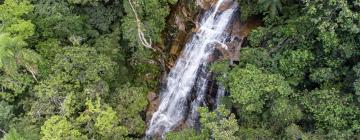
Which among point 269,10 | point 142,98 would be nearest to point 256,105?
point 269,10

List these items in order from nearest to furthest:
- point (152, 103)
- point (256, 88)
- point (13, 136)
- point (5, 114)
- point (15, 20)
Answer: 1. point (13, 136)
2. point (256, 88)
3. point (5, 114)
4. point (15, 20)
5. point (152, 103)

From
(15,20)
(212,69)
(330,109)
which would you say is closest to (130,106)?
(212,69)

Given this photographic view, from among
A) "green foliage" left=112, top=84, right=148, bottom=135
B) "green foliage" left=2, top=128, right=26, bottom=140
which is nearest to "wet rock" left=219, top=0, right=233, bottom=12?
"green foliage" left=112, top=84, right=148, bottom=135

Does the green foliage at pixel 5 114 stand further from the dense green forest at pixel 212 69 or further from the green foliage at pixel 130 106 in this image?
the green foliage at pixel 130 106

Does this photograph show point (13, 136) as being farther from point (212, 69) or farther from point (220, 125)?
point (212, 69)

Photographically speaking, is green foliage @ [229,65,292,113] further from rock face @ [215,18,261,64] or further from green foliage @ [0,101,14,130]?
green foliage @ [0,101,14,130]

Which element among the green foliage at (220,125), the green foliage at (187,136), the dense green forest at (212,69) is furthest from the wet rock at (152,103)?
the green foliage at (220,125)

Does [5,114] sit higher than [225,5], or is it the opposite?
[225,5]
